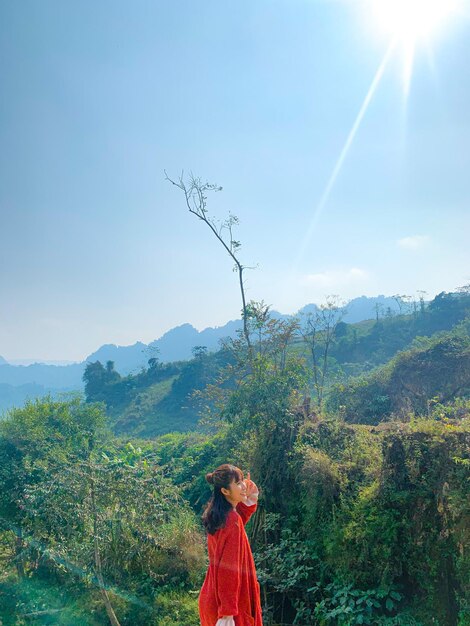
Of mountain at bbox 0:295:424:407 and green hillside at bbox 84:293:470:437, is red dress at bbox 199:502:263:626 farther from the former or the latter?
mountain at bbox 0:295:424:407

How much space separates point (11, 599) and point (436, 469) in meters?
7.25

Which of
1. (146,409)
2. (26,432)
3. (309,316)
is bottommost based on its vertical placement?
(146,409)

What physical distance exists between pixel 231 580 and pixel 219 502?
363mm

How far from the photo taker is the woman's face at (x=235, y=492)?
227cm

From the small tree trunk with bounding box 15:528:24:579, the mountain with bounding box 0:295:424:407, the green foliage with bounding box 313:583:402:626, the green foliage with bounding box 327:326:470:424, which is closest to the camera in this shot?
the green foliage with bounding box 313:583:402:626

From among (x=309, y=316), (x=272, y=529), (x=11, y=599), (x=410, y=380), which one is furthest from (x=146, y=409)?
(x=272, y=529)

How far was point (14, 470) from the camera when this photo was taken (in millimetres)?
8766

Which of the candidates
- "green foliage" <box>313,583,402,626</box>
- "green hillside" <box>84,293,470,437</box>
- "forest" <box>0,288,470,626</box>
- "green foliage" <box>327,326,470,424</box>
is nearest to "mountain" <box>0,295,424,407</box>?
"green hillside" <box>84,293,470,437</box>

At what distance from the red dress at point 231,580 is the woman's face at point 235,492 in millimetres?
53

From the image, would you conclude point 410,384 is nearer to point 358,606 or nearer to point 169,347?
point 358,606

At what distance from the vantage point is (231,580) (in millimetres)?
2117

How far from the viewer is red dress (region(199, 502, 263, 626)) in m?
2.11

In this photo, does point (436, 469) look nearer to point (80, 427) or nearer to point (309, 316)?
point (80, 427)

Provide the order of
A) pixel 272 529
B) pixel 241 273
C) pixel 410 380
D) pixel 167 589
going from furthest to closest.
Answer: pixel 410 380, pixel 241 273, pixel 167 589, pixel 272 529
